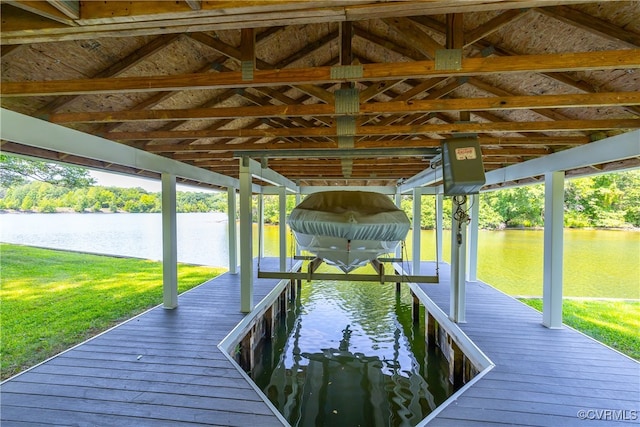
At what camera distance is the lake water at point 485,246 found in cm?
969

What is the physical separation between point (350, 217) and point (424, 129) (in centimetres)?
129

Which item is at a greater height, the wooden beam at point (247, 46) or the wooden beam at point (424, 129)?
the wooden beam at point (247, 46)

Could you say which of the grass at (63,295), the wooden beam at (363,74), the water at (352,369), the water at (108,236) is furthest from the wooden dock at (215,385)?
the water at (108,236)

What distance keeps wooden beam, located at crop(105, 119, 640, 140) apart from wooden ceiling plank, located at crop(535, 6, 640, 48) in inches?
38.7

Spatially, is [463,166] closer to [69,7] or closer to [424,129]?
[424,129]

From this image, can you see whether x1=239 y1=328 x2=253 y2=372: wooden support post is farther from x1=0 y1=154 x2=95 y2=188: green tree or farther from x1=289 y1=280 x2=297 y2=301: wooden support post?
x1=0 y1=154 x2=95 y2=188: green tree

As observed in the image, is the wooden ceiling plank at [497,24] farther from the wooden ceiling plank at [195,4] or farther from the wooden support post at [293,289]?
the wooden support post at [293,289]

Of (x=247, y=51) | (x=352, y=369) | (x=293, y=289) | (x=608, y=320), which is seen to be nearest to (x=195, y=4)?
(x=247, y=51)

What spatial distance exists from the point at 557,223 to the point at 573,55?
3.50m

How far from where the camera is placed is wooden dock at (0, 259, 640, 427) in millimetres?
2689

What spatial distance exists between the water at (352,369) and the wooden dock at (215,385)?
3.38ft

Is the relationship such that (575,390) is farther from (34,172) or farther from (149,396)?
(34,172)

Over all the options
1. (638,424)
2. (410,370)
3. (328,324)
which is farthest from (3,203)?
(638,424)

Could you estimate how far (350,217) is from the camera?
3.65 m
